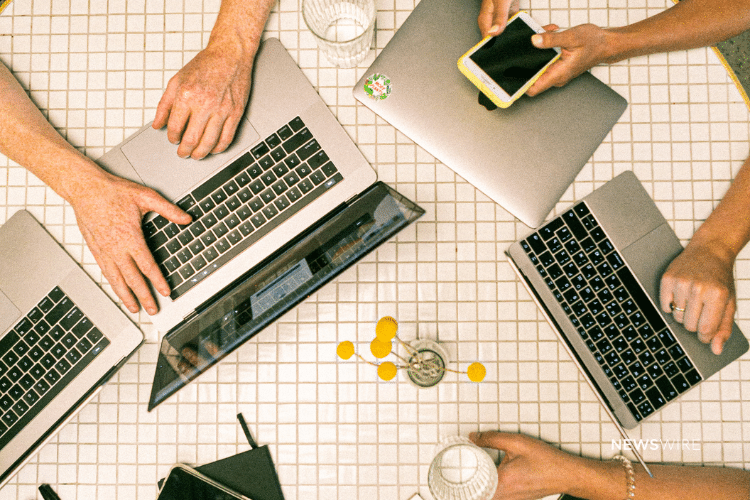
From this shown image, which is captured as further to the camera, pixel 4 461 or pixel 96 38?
pixel 96 38

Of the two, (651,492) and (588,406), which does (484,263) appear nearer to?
(588,406)

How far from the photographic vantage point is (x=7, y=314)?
38.1 inches

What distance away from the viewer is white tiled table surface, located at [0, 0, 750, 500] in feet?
3.25

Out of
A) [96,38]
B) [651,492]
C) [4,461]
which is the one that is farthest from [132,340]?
[651,492]

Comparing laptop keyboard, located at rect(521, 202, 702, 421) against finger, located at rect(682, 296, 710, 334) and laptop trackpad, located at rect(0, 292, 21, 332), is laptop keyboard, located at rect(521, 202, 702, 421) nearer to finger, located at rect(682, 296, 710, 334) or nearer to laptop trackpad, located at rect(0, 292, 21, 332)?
finger, located at rect(682, 296, 710, 334)

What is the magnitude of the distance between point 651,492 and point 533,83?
872 millimetres

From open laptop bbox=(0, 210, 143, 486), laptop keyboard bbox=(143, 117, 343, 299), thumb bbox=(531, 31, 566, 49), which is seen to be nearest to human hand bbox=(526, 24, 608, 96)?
thumb bbox=(531, 31, 566, 49)

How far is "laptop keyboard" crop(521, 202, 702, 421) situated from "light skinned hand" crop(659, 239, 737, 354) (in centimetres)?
4

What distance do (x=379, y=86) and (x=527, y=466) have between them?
2.75ft

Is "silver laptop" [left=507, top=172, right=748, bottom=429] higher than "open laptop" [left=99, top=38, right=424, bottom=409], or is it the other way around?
"open laptop" [left=99, top=38, right=424, bottom=409]

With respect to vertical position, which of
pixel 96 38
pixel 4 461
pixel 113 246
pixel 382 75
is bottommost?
pixel 4 461

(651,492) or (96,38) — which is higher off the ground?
(96,38)

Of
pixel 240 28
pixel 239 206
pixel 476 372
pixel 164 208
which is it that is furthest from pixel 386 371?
pixel 240 28

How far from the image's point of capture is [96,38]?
1050 mm
